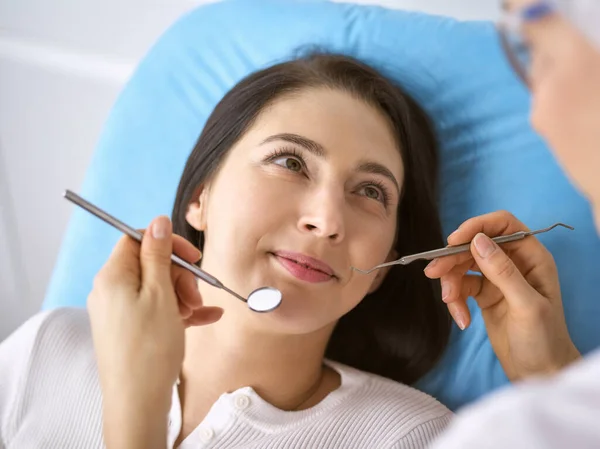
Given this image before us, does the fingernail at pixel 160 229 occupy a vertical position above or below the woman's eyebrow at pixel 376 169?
above

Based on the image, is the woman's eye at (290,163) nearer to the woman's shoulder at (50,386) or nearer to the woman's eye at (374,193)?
the woman's eye at (374,193)

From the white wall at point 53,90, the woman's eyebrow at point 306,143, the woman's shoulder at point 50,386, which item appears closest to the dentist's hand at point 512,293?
the woman's eyebrow at point 306,143

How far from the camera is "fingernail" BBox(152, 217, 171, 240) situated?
79cm

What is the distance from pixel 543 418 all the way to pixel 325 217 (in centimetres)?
57

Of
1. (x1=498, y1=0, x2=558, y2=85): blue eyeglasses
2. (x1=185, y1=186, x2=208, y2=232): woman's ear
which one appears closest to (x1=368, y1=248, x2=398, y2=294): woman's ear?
(x1=185, y1=186, x2=208, y2=232): woman's ear

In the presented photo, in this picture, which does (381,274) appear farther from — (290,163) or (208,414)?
(208,414)

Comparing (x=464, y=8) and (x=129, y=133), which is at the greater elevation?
(x=129, y=133)

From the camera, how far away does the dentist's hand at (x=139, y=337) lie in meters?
0.78

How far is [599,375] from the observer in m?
0.47

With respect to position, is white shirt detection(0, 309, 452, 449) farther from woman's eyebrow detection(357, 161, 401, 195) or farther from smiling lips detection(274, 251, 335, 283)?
woman's eyebrow detection(357, 161, 401, 195)

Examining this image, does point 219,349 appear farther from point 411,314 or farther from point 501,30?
point 501,30

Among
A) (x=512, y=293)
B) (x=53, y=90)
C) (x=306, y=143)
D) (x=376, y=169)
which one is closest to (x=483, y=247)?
(x=512, y=293)

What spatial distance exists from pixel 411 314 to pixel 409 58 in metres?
0.57

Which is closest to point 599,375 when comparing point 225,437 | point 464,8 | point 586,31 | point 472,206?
point 586,31
